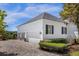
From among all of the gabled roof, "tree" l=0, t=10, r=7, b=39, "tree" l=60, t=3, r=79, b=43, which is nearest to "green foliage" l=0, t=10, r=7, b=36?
"tree" l=0, t=10, r=7, b=39

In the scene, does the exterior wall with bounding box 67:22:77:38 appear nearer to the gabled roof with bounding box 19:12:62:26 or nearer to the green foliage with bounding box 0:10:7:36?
the gabled roof with bounding box 19:12:62:26

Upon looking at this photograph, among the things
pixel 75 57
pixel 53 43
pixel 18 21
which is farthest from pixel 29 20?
pixel 75 57

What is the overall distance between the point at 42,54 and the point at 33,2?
0.63 meters

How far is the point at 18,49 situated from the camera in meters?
3.15

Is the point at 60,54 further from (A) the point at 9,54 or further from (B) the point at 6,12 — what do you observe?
(B) the point at 6,12

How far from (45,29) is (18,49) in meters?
0.41

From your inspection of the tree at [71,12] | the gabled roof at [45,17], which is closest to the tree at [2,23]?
the gabled roof at [45,17]

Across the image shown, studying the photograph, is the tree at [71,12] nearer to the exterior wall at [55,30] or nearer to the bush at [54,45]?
the exterior wall at [55,30]

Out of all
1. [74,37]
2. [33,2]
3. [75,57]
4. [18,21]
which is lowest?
[75,57]

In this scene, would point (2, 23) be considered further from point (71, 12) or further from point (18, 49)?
point (71, 12)

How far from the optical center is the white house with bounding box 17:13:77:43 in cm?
318

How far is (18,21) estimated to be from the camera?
3.16 meters

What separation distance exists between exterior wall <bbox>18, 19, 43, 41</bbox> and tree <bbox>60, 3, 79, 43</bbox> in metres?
0.31

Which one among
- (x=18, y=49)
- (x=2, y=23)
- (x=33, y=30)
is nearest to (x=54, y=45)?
(x=33, y=30)
